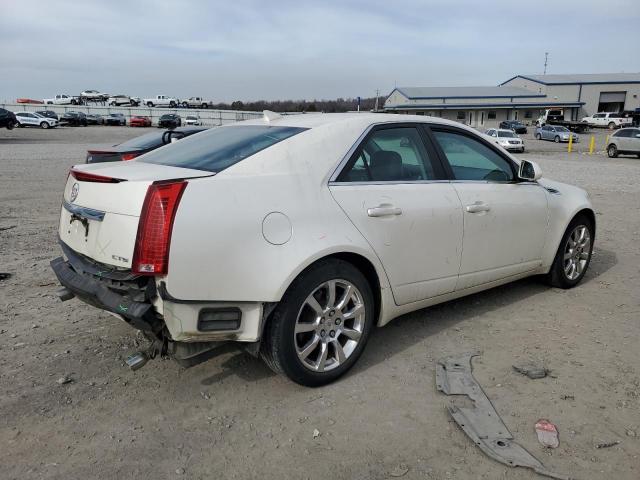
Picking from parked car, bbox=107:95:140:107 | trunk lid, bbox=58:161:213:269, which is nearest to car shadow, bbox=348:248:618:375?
trunk lid, bbox=58:161:213:269

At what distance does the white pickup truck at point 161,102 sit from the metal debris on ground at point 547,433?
8674cm

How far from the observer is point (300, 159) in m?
3.26

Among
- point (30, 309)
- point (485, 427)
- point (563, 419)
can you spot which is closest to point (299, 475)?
point (485, 427)

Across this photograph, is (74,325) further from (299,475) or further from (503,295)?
(503,295)

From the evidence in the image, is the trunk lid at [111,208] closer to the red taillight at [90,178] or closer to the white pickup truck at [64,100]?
the red taillight at [90,178]

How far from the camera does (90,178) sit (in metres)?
3.18

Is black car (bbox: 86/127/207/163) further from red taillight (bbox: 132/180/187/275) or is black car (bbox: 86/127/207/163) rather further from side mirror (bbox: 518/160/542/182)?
red taillight (bbox: 132/180/187/275)

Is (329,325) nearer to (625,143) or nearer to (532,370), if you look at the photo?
(532,370)

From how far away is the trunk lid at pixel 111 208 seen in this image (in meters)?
2.82

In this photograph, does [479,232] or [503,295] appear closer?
[479,232]

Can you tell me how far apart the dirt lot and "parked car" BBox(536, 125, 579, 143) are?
1742 inches

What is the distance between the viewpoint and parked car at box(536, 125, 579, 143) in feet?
146

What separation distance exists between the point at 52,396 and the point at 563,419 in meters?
2.99

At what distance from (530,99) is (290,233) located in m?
85.4
